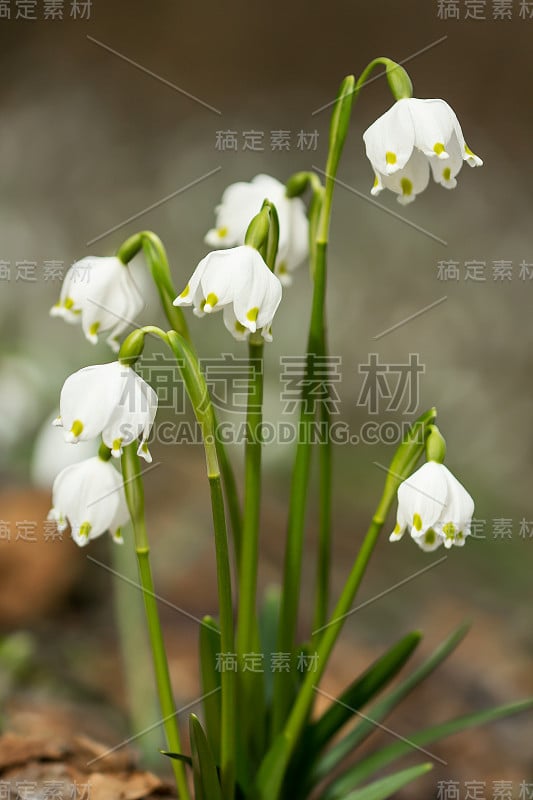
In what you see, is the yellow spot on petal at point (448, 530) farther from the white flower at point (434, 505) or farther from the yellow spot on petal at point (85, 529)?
the yellow spot on petal at point (85, 529)

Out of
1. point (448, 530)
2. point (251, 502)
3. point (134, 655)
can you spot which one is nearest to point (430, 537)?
point (448, 530)

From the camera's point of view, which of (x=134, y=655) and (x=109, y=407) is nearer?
(x=109, y=407)

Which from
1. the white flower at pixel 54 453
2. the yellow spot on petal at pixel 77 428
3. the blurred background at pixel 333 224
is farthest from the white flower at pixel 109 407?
the blurred background at pixel 333 224

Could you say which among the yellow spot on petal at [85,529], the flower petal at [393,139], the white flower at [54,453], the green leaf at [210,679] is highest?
the flower petal at [393,139]

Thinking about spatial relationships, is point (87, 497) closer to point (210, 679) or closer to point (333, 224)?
point (210, 679)

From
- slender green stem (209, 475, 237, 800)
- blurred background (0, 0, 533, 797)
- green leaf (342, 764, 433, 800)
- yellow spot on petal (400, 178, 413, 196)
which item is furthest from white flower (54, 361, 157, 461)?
blurred background (0, 0, 533, 797)

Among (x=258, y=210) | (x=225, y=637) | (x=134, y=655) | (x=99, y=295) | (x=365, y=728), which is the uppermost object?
(x=258, y=210)
